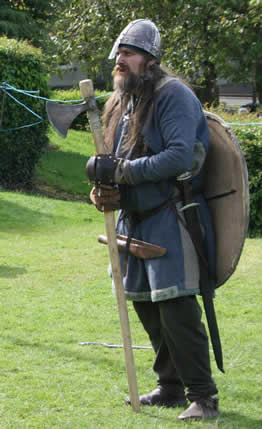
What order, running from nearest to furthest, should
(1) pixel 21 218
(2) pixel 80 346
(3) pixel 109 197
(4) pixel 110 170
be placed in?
(4) pixel 110 170
(3) pixel 109 197
(2) pixel 80 346
(1) pixel 21 218

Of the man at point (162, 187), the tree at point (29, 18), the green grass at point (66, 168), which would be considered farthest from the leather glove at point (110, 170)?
the tree at point (29, 18)

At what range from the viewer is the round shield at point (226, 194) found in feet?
13.0

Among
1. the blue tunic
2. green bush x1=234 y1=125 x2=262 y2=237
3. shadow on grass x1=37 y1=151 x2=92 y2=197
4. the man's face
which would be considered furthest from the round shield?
shadow on grass x1=37 y1=151 x2=92 y2=197

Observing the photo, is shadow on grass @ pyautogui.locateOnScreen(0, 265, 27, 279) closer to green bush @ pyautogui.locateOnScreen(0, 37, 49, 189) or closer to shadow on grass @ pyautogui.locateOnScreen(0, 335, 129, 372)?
shadow on grass @ pyautogui.locateOnScreen(0, 335, 129, 372)

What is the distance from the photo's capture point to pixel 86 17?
55.3 feet

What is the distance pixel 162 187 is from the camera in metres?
3.94

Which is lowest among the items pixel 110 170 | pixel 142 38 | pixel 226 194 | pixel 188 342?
pixel 188 342

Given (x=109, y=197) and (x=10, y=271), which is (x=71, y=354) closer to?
(x=109, y=197)

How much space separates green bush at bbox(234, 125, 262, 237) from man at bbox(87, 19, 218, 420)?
6.76m

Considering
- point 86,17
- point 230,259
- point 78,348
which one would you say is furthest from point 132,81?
point 86,17

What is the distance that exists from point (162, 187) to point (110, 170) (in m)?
0.28

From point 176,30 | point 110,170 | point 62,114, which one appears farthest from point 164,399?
point 176,30

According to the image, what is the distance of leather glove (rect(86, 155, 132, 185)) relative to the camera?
3857 mm

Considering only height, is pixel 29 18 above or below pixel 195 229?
below
